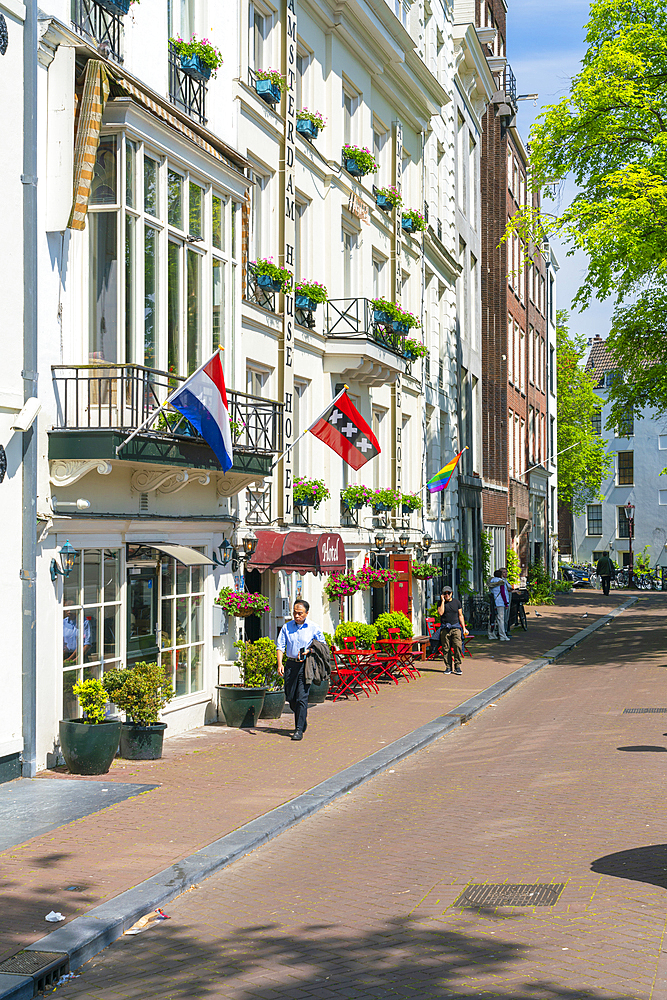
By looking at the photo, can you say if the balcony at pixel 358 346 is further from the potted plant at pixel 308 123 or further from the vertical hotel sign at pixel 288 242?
the potted plant at pixel 308 123

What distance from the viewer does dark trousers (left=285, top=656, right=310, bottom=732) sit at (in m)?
14.2

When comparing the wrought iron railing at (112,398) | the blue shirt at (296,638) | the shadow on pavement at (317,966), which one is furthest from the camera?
the blue shirt at (296,638)

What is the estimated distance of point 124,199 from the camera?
41.5ft

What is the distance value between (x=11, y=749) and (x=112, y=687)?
4.40ft

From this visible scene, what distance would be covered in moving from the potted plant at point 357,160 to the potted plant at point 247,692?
11345 mm

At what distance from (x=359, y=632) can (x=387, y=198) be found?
10.4 meters

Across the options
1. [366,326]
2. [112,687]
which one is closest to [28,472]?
[112,687]

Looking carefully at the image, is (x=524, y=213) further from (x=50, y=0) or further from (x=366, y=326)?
(x=50, y=0)

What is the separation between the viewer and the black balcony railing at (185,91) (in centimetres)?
1473

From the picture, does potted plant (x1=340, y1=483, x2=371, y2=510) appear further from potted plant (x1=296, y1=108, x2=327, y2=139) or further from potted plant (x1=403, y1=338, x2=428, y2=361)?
potted plant (x1=296, y1=108, x2=327, y2=139)

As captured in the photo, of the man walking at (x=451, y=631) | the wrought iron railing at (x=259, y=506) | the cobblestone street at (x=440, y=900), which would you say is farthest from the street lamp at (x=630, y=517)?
the cobblestone street at (x=440, y=900)

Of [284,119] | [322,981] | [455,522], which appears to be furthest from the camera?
[455,522]

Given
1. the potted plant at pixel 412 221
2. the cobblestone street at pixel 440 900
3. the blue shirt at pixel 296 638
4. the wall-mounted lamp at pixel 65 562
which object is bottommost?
the cobblestone street at pixel 440 900

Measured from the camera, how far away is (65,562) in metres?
11.9
